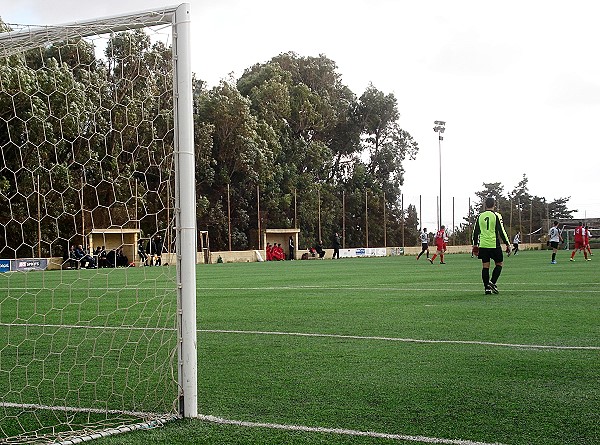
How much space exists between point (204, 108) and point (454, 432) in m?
53.6

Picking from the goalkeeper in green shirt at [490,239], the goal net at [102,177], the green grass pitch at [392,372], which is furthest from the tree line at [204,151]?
the goalkeeper in green shirt at [490,239]

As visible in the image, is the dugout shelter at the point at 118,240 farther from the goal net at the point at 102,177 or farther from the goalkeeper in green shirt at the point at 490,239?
the goalkeeper in green shirt at the point at 490,239

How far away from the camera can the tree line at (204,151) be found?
610 cm

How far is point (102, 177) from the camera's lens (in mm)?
6016

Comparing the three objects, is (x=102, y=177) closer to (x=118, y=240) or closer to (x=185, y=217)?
(x=185, y=217)

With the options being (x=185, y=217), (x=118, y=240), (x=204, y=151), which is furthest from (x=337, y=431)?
(x=204, y=151)

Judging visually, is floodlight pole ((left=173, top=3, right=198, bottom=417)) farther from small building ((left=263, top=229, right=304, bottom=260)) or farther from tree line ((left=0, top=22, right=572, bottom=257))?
small building ((left=263, top=229, right=304, bottom=260))

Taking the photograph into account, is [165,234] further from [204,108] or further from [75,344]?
[204,108]

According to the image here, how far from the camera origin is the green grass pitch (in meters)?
4.73

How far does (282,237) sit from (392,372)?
51433 mm

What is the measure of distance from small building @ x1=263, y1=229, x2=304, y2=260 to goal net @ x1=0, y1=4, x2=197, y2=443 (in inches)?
1909

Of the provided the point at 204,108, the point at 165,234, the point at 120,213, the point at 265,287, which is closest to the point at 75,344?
the point at 120,213

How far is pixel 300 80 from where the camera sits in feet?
249

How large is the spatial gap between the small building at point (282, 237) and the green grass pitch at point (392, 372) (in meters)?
42.5
